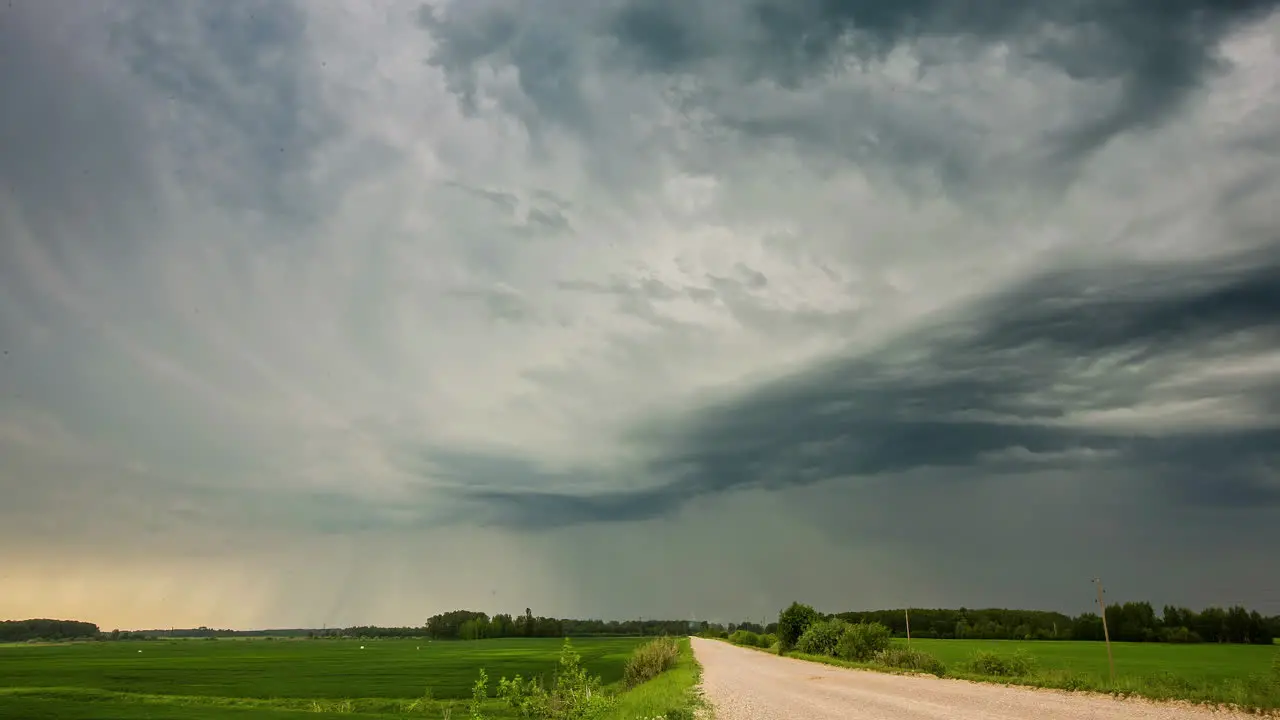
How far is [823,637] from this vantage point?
77.3 meters

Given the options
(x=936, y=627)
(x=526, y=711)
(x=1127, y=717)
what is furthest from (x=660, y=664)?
(x=936, y=627)

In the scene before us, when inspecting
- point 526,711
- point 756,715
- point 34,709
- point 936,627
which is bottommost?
point 936,627

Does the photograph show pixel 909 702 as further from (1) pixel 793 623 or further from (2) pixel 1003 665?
(1) pixel 793 623

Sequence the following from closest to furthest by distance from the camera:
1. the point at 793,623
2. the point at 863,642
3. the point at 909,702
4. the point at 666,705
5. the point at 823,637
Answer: the point at 909,702 → the point at 666,705 → the point at 863,642 → the point at 823,637 → the point at 793,623

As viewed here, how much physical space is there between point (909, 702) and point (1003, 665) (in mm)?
17214

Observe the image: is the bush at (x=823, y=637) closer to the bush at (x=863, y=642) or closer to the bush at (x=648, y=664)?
the bush at (x=863, y=642)

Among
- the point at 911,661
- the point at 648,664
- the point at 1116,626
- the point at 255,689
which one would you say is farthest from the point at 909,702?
the point at 1116,626

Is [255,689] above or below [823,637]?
below

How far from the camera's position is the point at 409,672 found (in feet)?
288

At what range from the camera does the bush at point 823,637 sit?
7456cm

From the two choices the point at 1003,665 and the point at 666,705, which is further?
the point at 1003,665

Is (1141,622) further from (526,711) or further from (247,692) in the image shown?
(526,711)

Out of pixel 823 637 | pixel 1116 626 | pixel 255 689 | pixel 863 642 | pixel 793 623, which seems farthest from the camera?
pixel 1116 626

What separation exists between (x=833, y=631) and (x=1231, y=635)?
89.9m
